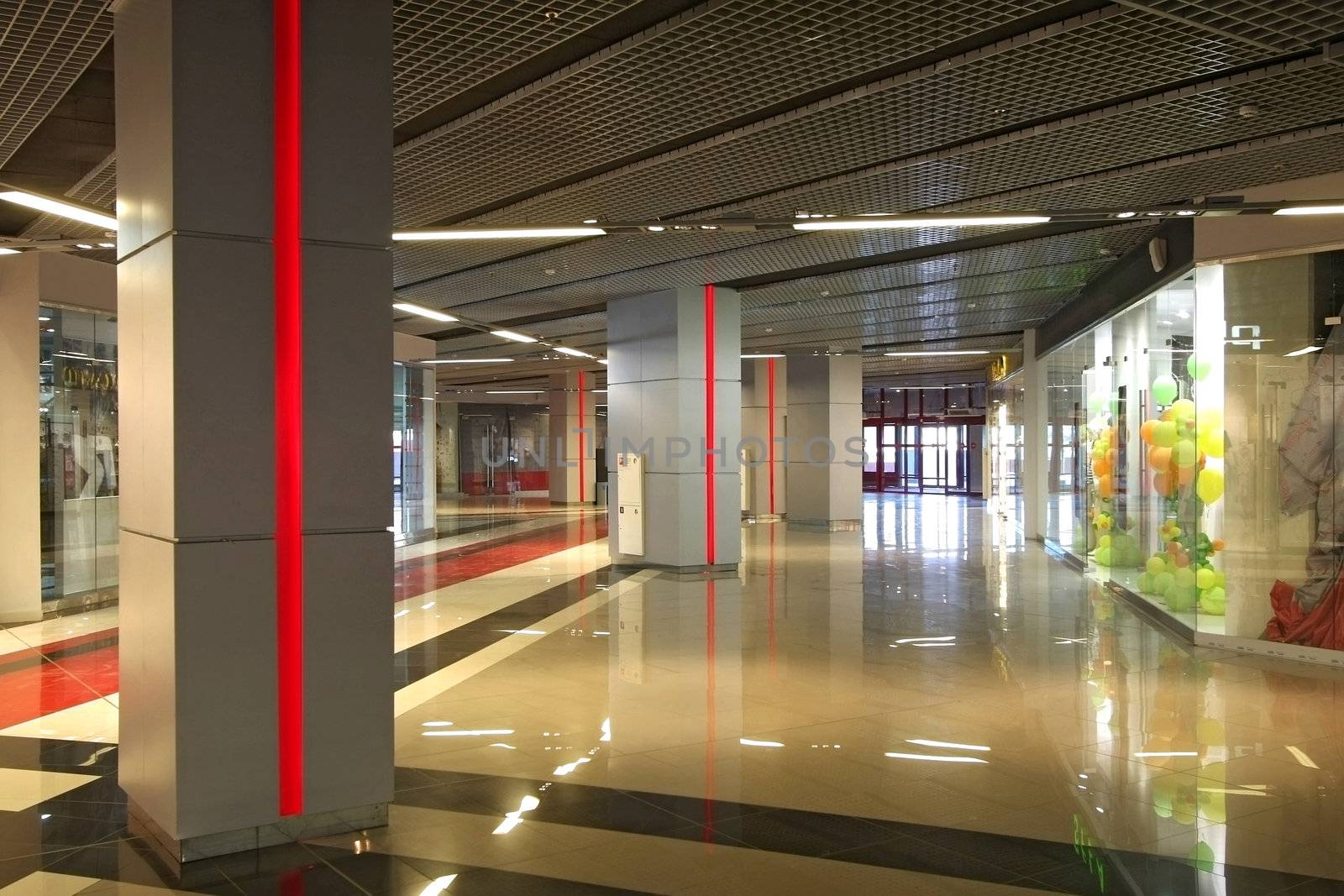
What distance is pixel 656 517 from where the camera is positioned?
48.6 ft

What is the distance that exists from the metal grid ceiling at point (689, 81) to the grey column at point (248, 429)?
1830 millimetres

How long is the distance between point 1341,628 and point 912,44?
6.05 m

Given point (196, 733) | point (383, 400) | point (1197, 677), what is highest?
point (383, 400)

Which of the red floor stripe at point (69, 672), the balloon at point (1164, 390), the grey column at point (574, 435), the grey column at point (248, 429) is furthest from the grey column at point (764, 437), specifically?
the grey column at point (248, 429)

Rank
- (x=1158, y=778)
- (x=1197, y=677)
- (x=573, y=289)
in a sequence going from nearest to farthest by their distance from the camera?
(x=1158, y=778)
(x=1197, y=677)
(x=573, y=289)

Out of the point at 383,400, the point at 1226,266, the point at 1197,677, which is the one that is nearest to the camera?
the point at 383,400

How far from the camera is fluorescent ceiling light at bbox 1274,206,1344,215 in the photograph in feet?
26.4

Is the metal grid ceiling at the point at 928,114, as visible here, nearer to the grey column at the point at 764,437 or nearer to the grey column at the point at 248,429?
the grey column at the point at 248,429

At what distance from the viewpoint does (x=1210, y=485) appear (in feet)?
32.3

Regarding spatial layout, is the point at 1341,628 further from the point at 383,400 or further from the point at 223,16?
the point at 223,16

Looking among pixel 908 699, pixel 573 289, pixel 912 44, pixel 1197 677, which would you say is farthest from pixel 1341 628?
pixel 573 289

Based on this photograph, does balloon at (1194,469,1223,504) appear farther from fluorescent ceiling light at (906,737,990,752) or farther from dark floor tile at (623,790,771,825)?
dark floor tile at (623,790,771,825)

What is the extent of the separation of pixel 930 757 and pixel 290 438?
3650 millimetres

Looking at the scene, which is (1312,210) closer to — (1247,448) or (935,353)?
(1247,448)
